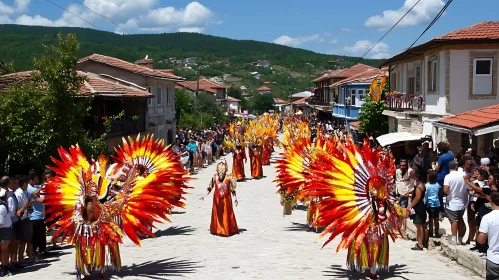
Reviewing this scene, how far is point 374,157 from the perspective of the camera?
34.1 feet

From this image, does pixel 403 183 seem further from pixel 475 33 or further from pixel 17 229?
pixel 475 33

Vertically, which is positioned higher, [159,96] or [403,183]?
[159,96]

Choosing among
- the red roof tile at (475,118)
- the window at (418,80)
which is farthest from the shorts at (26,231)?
the window at (418,80)

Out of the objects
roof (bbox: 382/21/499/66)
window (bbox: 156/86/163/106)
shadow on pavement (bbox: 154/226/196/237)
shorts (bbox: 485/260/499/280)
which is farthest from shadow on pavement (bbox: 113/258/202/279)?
window (bbox: 156/86/163/106)

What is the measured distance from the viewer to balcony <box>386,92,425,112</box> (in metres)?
25.1

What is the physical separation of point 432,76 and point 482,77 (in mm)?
2498

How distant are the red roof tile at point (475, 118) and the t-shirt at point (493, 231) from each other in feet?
32.5

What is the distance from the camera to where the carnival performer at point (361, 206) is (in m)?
10.1

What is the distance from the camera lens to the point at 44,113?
1655 centimetres

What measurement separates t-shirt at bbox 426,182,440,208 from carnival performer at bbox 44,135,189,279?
17.1ft

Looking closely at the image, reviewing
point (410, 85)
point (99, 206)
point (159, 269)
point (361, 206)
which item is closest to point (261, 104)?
point (410, 85)

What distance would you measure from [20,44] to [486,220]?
95477mm

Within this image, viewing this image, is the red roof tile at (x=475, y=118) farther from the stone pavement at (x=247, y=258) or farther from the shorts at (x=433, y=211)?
the shorts at (x=433, y=211)

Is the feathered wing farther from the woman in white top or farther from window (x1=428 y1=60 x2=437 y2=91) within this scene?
window (x1=428 y1=60 x2=437 y2=91)
